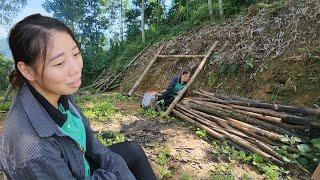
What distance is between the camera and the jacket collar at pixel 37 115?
4.80ft

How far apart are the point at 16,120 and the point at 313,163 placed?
3.97m

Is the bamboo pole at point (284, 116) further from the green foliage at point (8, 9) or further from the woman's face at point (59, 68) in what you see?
the green foliage at point (8, 9)

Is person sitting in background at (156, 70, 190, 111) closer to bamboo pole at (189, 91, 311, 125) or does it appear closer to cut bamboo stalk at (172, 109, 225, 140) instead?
cut bamboo stalk at (172, 109, 225, 140)

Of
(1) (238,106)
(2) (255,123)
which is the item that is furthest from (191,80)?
(2) (255,123)

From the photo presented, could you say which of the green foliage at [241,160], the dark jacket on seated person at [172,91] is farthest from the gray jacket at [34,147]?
the dark jacket on seated person at [172,91]

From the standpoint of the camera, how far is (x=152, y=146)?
481cm

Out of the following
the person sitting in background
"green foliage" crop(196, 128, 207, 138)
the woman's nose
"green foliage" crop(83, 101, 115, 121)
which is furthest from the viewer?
the person sitting in background

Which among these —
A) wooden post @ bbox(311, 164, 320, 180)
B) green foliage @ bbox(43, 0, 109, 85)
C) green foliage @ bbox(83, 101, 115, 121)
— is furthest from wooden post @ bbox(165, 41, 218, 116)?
green foliage @ bbox(43, 0, 109, 85)

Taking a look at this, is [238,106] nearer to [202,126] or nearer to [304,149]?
[202,126]

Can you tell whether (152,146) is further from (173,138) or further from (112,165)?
(112,165)

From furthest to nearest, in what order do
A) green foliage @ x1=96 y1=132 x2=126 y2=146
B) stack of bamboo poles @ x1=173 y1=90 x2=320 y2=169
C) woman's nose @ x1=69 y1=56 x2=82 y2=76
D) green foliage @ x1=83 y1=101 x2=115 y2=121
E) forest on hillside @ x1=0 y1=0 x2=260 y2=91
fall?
forest on hillside @ x1=0 y1=0 x2=260 y2=91
green foliage @ x1=83 y1=101 x2=115 y2=121
green foliage @ x1=96 y1=132 x2=126 y2=146
stack of bamboo poles @ x1=173 y1=90 x2=320 y2=169
woman's nose @ x1=69 y1=56 x2=82 y2=76

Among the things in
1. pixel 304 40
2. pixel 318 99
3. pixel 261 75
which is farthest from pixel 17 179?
pixel 304 40

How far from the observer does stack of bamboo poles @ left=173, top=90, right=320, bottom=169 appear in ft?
14.9

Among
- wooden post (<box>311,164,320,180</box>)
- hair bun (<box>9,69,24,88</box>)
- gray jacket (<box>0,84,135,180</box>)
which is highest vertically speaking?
hair bun (<box>9,69,24,88</box>)
